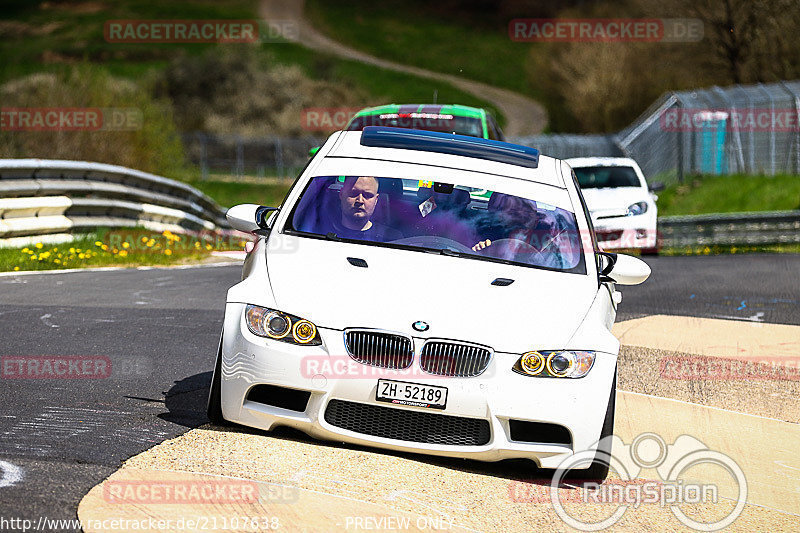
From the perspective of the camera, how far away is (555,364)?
6.08m

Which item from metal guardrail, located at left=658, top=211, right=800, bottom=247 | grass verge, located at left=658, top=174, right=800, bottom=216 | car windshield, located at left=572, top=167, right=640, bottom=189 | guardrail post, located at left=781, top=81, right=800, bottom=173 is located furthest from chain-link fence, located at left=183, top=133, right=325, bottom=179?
car windshield, located at left=572, top=167, right=640, bottom=189

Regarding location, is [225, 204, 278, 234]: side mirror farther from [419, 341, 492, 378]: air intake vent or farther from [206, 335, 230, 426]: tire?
[419, 341, 492, 378]: air intake vent

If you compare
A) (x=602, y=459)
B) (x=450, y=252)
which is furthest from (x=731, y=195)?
(x=602, y=459)

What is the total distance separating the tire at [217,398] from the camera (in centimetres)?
630

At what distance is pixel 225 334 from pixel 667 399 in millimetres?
3584

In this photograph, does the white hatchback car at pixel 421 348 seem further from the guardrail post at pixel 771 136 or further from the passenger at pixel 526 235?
the guardrail post at pixel 771 136

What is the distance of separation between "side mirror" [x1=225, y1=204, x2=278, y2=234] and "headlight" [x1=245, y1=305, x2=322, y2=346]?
1.15 m

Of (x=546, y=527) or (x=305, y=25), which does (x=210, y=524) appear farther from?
(x=305, y=25)

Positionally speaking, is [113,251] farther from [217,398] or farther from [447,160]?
[217,398]

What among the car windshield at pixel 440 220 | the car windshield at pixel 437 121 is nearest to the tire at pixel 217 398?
the car windshield at pixel 440 220

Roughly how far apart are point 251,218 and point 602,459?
2.62 metres

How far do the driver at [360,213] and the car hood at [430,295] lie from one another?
0.65 feet

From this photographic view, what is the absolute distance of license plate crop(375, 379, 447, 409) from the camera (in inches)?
233

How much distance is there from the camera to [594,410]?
6117 millimetres
